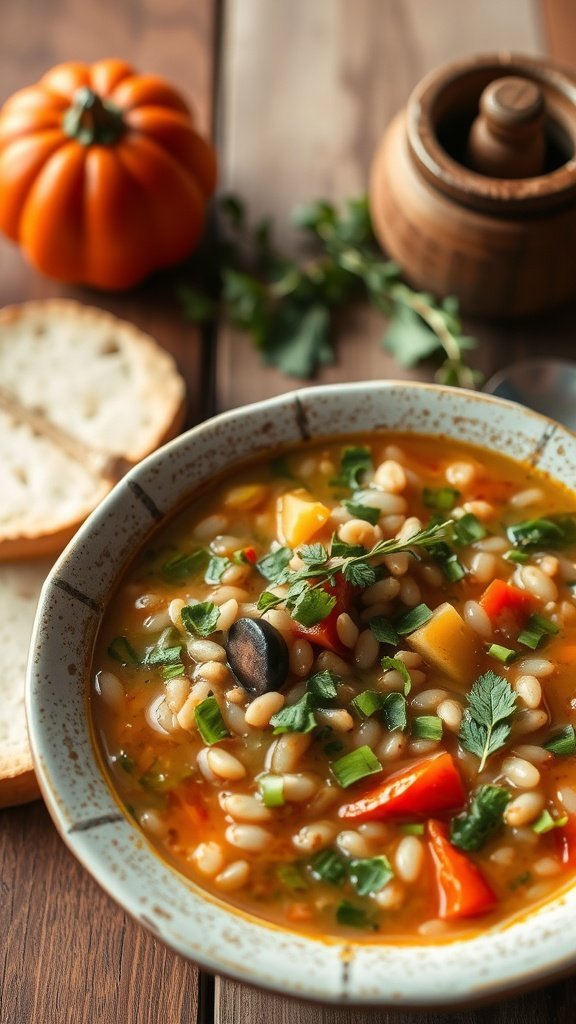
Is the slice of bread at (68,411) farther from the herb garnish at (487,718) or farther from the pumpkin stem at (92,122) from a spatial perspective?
the herb garnish at (487,718)

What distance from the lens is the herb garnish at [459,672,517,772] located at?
8.37ft

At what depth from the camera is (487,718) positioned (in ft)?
8.46

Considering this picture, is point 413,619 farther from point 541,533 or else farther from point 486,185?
point 486,185

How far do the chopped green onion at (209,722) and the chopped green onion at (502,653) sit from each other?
681 mm

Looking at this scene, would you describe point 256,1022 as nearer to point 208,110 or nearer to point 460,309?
point 460,309

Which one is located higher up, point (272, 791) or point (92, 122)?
point (92, 122)

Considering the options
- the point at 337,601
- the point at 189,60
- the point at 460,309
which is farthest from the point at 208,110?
the point at 337,601

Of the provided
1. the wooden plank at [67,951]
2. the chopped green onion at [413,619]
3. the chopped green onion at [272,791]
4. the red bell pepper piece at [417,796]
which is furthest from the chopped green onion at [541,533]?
the wooden plank at [67,951]

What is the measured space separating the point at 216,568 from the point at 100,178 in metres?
1.69

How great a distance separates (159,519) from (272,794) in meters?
0.83

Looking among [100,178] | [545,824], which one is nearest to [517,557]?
[545,824]

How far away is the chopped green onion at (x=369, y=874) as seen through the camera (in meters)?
2.41

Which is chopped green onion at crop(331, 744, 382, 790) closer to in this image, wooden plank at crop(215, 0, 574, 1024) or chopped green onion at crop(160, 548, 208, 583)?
chopped green onion at crop(160, 548, 208, 583)

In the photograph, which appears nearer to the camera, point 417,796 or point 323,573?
point 417,796
